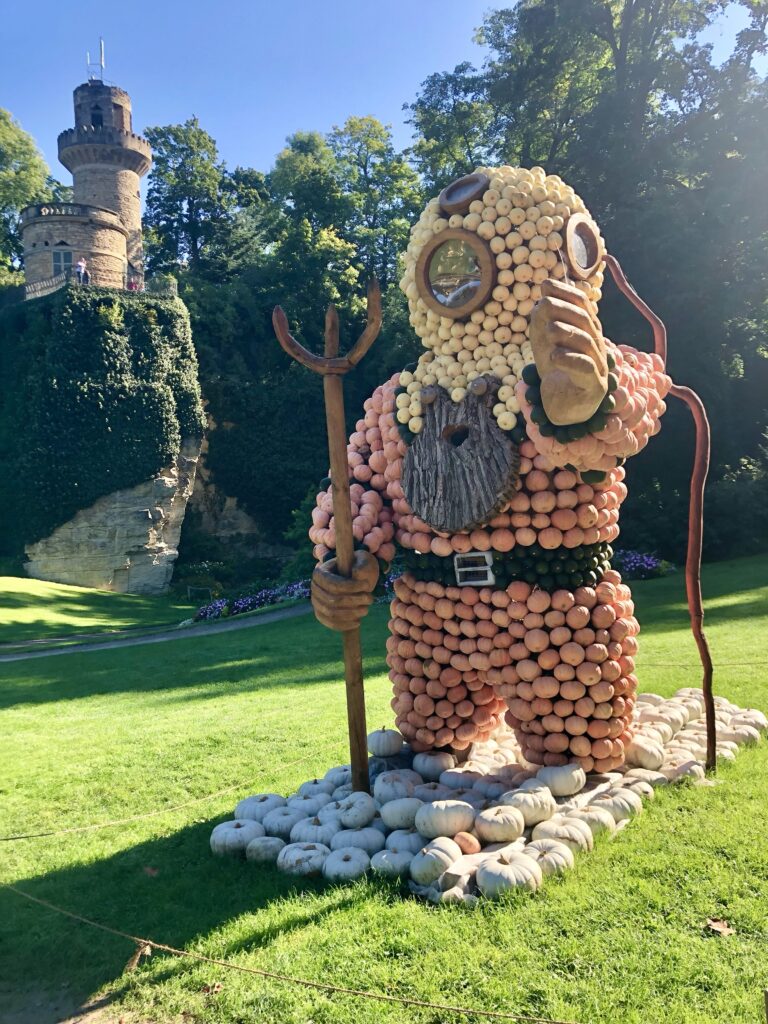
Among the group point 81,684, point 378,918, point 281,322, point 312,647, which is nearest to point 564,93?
point 312,647

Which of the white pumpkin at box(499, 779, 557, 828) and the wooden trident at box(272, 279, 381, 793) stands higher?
the wooden trident at box(272, 279, 381, 793)

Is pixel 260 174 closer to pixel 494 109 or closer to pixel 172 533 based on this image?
pixel 494 109

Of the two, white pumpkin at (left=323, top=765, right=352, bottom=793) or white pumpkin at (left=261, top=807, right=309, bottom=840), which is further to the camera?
white pumpkin at (left=323, top=765, right=352, bottom=793)

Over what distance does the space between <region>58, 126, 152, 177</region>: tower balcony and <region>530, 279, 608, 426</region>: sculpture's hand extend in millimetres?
27785

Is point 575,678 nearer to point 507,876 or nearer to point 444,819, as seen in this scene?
point 444,819

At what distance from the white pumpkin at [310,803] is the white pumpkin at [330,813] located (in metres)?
0.05

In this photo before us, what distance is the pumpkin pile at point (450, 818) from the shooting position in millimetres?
3113

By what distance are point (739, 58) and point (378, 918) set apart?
758 inches

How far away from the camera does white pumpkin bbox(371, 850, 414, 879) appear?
319 cm

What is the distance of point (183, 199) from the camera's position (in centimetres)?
2966

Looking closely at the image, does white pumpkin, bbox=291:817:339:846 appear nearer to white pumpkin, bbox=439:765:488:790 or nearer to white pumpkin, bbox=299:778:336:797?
white pumpkin, bbox=299:778:336:797

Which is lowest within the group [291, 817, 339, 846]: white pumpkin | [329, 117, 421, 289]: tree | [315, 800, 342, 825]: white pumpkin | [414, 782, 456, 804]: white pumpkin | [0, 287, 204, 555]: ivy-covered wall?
[291, 817, 339, 846]: white pumpkin

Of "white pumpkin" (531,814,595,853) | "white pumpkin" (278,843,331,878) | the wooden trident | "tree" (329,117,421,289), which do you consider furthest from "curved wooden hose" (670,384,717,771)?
"tree" (329,117,421,289)

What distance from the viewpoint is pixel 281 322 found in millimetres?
3535
